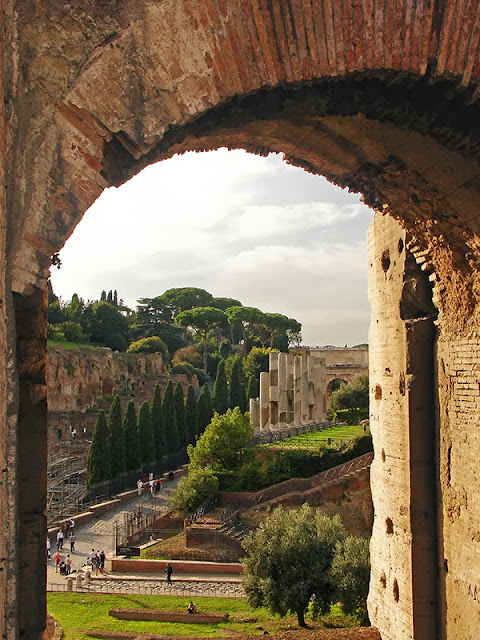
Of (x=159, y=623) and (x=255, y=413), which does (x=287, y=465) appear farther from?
(x=159, y=623)

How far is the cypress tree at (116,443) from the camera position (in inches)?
995

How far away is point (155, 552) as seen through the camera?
1858 cm

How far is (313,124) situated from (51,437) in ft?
101

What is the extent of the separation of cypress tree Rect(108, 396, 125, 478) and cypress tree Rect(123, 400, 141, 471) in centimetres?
53

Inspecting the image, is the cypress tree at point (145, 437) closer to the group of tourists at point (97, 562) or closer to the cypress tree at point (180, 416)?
the cypress tree at point (180, 416)

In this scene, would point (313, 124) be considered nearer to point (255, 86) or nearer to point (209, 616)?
point (255, 86)

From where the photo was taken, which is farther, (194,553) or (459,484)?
(194,553)

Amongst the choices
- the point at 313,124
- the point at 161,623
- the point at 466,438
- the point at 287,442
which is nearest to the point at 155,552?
the point at 161,623

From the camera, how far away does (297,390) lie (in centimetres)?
3069

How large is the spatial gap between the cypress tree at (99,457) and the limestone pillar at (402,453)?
18.0 m

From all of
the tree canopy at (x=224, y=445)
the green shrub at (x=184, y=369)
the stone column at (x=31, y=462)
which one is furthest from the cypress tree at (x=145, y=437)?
the stone column at (x=31, y=462)

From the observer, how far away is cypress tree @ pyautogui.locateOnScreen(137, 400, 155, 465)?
27406mm

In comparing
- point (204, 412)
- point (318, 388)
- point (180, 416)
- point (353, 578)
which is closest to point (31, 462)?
point (353, 578)

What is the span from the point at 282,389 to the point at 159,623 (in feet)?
57.3
